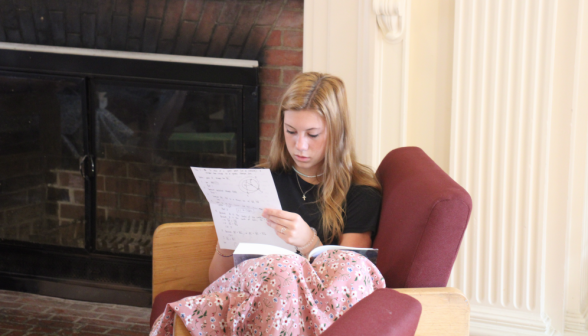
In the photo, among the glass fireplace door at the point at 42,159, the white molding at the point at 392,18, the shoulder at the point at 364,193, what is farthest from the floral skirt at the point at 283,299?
the glass fireplace door at the point at 42,159

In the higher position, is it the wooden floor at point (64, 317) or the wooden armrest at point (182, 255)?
the wooden armrest at point (182, 255)

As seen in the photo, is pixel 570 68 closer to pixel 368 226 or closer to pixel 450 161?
pixel 450 161

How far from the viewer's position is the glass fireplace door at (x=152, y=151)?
2373mm

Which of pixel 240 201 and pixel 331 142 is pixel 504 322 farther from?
pixel 240 201

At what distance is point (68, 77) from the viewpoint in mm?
2424

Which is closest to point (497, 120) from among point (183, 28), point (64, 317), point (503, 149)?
point (503, 149)

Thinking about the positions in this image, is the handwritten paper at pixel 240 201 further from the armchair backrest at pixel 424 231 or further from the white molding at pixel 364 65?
the white molding at pixel 364 65

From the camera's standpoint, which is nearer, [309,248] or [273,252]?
[273,252]

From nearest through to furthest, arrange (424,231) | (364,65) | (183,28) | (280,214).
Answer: (424,231), (280,214), (364,65), (183,28)

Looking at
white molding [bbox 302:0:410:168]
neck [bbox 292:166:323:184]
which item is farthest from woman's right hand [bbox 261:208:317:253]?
white molding [bbox 302:0:410:168]

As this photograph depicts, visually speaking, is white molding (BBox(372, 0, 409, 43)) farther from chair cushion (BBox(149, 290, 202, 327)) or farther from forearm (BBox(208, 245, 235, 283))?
chair cushion (BBox(149, 290, 202, 327))

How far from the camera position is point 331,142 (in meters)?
1.50

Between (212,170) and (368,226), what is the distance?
43cm

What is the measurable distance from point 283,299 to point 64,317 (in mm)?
1647
